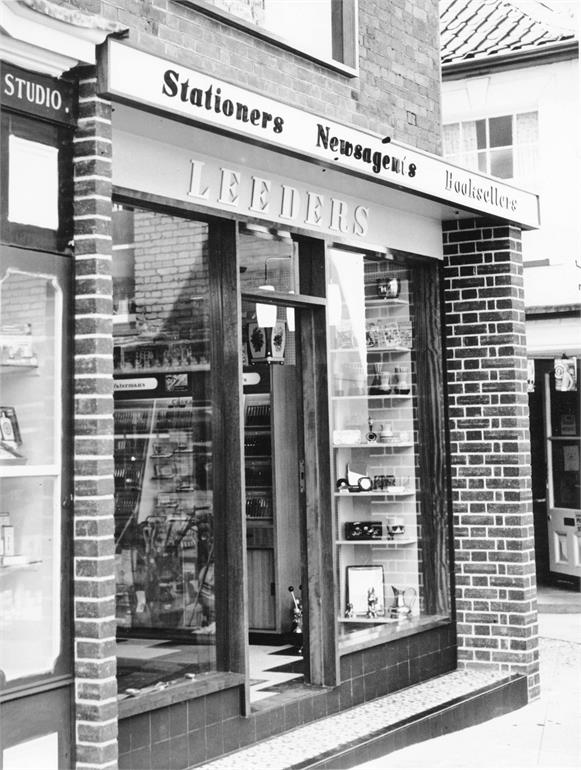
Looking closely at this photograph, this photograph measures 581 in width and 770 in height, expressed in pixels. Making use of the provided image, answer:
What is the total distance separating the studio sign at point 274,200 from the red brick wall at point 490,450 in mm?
1371

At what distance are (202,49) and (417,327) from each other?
11.0ft

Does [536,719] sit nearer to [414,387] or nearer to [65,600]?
[414,387]

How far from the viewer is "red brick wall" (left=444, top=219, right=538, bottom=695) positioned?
8.55m

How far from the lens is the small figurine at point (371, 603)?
8188mm

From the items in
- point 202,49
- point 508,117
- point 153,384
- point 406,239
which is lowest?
point 153,384

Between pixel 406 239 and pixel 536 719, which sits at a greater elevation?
pixel 406 239

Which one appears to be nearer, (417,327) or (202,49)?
(202,49)

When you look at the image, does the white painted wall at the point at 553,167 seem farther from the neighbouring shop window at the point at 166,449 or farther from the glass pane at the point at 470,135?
the neighbouring shop window at the point at 166,449

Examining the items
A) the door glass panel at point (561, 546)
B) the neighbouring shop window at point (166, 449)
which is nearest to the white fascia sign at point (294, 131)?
the neighbouring shop window at point (166, 449)

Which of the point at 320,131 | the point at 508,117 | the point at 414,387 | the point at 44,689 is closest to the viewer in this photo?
the point at 44,689

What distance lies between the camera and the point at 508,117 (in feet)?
48.1

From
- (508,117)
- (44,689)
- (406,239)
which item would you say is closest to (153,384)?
(44,689)

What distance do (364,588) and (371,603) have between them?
123 millimetres

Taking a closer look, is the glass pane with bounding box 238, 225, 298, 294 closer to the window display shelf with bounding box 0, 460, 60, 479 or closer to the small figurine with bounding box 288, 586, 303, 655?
the window display shelf with bounding box 0, 460, 60, 479
